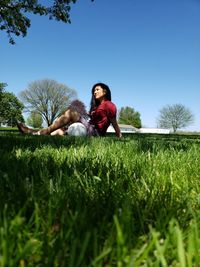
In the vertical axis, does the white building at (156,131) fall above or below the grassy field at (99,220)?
above

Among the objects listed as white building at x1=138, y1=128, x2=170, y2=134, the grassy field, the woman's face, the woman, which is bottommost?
the grassy field

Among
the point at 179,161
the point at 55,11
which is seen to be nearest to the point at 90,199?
the point at 179,161

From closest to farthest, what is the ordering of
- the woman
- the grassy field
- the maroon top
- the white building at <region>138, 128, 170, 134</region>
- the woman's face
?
the grassy field
the woman
the maroon top
the woman's face
the white building at <region>138, 128, 170, 134</region>

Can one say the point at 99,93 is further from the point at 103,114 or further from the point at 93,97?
the point at 103,114

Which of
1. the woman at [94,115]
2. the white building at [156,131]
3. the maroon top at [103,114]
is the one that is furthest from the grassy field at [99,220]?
the white building at [156,131]

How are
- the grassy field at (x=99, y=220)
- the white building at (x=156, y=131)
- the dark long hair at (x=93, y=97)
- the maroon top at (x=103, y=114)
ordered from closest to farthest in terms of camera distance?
the grassy field at (x=99, y=220), the maroon top at (x=103, y=114), the dark long hair at (x=93, y=97), the white building at (x=156, y=131)

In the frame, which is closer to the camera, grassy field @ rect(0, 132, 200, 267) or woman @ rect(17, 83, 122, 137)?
grassy field @ rect(0, 132, 200, 267)

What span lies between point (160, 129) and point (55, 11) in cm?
10718

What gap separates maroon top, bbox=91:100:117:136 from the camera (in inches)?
348

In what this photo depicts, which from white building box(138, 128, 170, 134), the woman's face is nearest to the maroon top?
the woman's face

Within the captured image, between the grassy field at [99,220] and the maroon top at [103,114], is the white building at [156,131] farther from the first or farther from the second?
the grassy field at [99,220]

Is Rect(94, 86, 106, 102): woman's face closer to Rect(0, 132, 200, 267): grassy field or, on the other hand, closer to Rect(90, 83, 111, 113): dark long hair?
Rect(90, 83, 111, 113): dark long hair

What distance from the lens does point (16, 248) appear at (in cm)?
95

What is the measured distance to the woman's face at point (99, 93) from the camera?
9.08m
